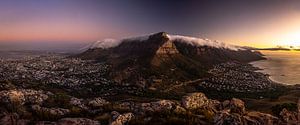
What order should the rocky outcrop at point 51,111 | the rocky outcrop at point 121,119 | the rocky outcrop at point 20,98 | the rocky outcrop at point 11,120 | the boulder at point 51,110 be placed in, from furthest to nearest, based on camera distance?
the rocky outcrop at point 20,98 < the boulder at point 51,110 < the rocky outcrop at point 51,111 < the rocky outcrop at point 121,119 < the rocky outcrop at point 11,120

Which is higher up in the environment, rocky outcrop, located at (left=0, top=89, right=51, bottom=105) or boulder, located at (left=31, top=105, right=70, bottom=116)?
rocky outcrop, located at (left=0, top=89, right=51, bottom=105)

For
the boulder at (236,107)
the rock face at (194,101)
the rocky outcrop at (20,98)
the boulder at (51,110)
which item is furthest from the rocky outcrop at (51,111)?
the boulder at (236,107)

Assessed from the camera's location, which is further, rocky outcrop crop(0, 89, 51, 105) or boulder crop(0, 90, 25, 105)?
rocky outcrop crop(0, 89, 51, 105)

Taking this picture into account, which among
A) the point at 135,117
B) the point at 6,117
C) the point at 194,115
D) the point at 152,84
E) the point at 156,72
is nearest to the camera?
the point at 6,117

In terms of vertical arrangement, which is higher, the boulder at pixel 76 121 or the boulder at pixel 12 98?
the boulder at pixel 12 98

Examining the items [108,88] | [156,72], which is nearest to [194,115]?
[108,88]

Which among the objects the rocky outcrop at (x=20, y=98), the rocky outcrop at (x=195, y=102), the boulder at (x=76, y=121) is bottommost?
the rocky outcrop at (x=195, y=102)

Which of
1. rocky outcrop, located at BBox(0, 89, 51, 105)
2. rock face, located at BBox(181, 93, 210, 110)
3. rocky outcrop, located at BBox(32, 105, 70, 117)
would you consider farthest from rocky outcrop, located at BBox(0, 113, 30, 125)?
rock face, located at BBox(181, 93, 210, 110)

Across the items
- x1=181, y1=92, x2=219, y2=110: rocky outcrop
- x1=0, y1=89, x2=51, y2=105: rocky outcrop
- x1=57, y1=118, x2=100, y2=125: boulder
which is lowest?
x1=181, y1=92, x2=219, y2=110: rocky outcrop

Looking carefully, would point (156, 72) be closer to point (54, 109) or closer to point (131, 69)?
point (131, 69)

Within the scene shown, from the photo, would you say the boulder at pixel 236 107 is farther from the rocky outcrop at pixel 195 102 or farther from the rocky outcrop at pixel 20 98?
the rocky outcrop at pixel 20 98

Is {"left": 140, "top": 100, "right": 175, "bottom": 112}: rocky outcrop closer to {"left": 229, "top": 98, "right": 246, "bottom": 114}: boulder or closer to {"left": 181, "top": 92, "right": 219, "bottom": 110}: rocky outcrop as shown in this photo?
{"left": 181, "top": 92, "right": 219, "bottom": 110}: rocky outcrop
